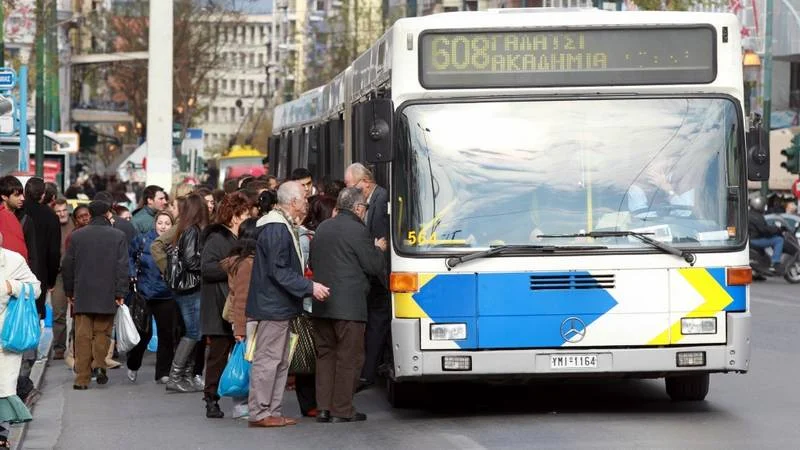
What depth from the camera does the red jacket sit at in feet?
47.8

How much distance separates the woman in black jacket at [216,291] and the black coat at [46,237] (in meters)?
2.93

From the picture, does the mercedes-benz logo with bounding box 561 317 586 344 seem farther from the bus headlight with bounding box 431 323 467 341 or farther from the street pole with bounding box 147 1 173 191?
the street pole with bounding box 147 1 173 191

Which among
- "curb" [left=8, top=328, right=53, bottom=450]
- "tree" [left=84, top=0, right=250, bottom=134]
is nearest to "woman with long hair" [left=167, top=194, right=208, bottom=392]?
"curb" [left=8, top=328, right=53, bottom=450]

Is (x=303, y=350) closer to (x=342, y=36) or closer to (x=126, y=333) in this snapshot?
(x=126, y=333)

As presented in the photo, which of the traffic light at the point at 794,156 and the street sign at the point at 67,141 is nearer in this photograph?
the traffic light at the point at 794,156

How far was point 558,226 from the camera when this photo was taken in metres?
12.8

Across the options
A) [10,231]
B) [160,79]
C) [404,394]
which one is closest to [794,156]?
[160,79]

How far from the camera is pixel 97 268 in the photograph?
1616 cm

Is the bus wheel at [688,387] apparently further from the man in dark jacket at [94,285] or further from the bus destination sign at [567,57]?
the man in dark jacket at [94,285]

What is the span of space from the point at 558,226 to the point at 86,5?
356 ft

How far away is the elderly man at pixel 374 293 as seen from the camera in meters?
13.9

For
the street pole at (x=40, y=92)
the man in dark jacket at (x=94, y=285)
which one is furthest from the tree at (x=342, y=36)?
the man in dark jacket at (x=94, y=285)

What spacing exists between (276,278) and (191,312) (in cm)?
303

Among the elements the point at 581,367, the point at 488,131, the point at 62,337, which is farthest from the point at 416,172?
the point at 62,337
